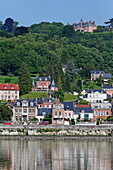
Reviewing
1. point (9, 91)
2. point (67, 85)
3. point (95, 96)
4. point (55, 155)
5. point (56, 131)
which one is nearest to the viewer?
point (55, 155)

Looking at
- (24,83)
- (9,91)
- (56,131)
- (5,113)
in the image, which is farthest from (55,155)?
(24,83)

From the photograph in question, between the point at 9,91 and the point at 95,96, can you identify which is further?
the point at 9,91

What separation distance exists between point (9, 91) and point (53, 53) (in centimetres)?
3582

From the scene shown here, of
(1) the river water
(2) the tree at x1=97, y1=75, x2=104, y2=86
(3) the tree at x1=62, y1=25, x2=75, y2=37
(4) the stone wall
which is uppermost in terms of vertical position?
(3) the tree at x1=62, y1=25, x2=75, y2=37

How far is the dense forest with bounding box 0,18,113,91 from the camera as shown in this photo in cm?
14000

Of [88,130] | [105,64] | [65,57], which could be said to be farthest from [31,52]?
[88,130]

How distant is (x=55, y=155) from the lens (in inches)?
2633

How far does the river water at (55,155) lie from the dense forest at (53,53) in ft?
173

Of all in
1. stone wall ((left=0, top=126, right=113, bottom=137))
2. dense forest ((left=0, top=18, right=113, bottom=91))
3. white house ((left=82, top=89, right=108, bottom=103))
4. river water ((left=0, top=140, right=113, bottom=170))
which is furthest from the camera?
dense forest ((left=0, top=18, right=113, bottom=91))

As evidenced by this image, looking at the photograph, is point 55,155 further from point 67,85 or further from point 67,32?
point 67,32

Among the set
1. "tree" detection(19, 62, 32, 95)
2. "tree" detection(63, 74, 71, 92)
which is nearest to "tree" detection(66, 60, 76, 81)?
"tree" detection(63, 74, 71, 92)

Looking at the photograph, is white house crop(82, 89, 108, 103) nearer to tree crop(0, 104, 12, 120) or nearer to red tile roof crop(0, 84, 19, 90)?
red tile roof crop(0, 84, 19, 90)

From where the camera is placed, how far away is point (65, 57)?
152 meters

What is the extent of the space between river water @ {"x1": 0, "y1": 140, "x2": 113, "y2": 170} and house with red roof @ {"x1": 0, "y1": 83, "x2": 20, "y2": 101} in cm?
3842
